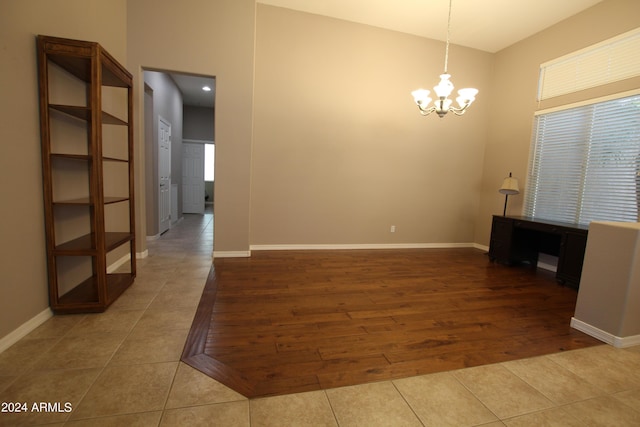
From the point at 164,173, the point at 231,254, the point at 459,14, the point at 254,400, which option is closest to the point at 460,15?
the point at 459,14

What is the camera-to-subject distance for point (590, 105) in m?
3.85

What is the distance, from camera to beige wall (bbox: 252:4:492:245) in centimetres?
Result: 431

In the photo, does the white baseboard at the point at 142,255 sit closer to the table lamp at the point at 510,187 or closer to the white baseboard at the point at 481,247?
the table lamp at the point at 510,187

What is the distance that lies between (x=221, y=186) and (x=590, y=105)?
16.6 feet

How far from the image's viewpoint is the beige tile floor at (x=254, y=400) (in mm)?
1417

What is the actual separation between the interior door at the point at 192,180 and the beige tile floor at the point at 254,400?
6.74 m

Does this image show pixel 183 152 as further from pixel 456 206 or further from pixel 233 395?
pixel 233 395

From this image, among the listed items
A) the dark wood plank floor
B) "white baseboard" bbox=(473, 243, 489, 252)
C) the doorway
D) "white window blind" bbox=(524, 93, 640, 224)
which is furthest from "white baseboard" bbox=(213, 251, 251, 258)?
"white window blind" bbox=(524, 93, 640, 224)

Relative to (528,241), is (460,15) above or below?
above

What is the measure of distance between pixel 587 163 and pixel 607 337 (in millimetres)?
2645

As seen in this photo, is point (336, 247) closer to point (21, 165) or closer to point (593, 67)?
point (21, 165)

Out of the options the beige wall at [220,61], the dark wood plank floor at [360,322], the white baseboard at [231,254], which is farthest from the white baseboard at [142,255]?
the dark wood plank floor at [360,322]

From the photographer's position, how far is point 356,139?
185 inches

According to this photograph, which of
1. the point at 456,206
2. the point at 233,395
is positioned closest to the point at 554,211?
the point at 456,206
